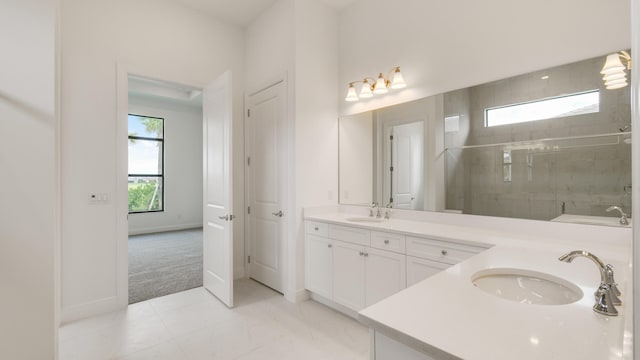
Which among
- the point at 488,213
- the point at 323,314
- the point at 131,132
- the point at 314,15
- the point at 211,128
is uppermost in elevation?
the point at 314,15

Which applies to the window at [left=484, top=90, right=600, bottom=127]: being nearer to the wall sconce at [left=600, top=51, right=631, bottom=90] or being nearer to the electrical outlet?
the wall sconce at [left=600, top=51, right=631, bottom=90]

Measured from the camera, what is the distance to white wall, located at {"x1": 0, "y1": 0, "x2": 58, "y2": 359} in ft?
5.30

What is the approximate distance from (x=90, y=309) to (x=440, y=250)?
10.2ft

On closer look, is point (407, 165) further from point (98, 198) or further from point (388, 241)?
point (98, 198)

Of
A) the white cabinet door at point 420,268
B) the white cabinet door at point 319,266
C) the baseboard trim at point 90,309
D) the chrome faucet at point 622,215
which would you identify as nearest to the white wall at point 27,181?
the baseboard trim at point 90,309

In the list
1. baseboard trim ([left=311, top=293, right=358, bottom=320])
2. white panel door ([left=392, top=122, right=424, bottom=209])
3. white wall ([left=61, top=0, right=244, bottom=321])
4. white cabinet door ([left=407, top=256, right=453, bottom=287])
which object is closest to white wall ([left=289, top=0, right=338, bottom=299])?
baseboard trim ([left=311, top=293, right=358, bottom=320])

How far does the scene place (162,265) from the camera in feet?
13.5

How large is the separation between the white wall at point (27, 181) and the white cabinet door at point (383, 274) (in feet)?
7.03

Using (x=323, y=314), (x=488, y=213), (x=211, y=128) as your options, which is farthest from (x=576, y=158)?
(x=211, y=128)

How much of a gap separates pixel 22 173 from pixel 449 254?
2.68 meters

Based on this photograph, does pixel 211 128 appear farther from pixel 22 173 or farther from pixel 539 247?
pixel 539 247

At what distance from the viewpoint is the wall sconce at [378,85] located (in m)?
2.67

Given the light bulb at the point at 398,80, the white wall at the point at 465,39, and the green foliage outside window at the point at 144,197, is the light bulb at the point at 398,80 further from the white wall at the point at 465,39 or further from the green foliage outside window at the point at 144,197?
the green foliage outside window at the point at 144,197

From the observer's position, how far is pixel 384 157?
116 inches
